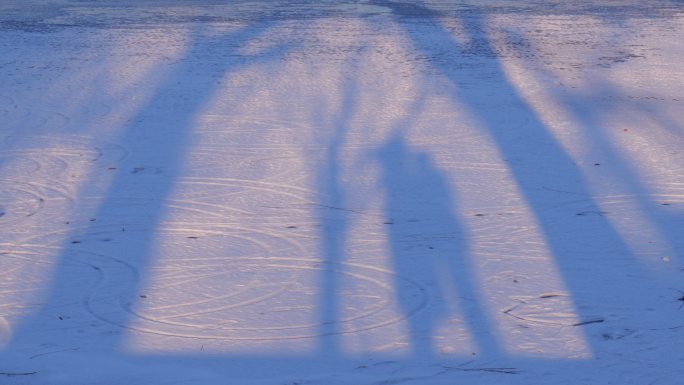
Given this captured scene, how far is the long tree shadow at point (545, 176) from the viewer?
4398mm

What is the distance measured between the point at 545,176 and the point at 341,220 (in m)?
1.52

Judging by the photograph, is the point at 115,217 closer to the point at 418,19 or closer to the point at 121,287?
the point at 121,287

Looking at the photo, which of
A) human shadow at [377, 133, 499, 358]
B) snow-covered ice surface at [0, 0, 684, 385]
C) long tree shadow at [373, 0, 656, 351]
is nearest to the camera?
snow-covered ice surface at [0, 0, 684, 385]

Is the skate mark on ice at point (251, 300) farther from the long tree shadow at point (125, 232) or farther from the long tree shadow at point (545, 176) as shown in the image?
the long tree shadow at point (545, 176)

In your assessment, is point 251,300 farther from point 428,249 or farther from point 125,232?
point 125,232

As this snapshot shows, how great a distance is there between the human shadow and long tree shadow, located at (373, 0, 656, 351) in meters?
0.41

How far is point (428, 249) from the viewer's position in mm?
4859

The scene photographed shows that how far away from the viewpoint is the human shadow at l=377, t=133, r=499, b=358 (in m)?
3.96

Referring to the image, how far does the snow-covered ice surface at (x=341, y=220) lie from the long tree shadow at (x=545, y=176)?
0.02 metres

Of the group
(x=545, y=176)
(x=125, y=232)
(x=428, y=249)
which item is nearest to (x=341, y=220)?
(x=428, y=249)

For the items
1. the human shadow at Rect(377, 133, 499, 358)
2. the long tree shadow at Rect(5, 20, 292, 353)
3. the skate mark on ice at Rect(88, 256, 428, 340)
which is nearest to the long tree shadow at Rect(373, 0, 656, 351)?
the human shadow at Rect(377, 133, 499, 358)

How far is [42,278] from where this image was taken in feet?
14.6

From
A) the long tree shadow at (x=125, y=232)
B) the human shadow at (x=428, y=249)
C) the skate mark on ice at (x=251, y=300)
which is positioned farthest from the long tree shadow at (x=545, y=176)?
the long tree shadow at (x=125, y=232)

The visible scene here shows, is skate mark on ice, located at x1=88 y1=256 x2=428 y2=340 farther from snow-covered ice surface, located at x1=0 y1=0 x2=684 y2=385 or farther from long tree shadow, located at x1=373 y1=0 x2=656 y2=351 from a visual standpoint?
long tree shadow, located at x1=373 y1=0 x2=656 y2=351
